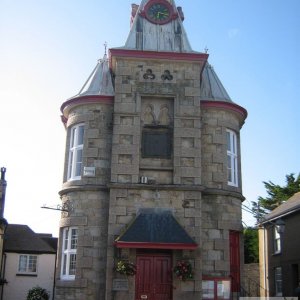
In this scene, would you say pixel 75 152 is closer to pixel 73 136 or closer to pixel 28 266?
pixel 73 136

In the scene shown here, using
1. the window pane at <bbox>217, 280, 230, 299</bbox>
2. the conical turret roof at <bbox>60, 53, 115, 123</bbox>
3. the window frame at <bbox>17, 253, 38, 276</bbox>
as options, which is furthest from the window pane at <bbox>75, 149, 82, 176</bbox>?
the window frame at <bbox>17, 253, 38, 276</bbox>

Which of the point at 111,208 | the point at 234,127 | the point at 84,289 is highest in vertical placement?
the point at 234,127

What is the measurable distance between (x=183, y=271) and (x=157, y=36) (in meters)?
10.7

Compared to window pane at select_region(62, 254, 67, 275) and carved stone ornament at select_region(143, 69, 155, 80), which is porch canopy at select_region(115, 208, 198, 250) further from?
carved stone ornament at select_region(143, 69, 155, 80)

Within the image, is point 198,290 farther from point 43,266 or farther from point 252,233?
point 252,233

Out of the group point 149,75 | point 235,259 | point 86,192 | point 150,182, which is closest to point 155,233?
point 150,182

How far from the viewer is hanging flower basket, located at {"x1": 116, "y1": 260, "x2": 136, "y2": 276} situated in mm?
17250

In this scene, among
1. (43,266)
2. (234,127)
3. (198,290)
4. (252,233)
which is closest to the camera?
(198,290)

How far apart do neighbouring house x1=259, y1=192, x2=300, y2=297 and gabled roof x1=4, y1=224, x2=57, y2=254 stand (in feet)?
46.7

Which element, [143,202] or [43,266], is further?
[43,266]

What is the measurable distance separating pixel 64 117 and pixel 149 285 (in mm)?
8796

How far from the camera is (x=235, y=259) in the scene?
19.5m

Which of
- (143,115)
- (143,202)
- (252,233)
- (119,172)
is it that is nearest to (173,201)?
(143,202)

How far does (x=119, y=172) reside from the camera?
61.7 ft
